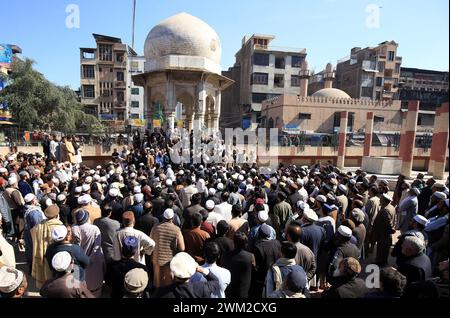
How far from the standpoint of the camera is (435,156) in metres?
16.1

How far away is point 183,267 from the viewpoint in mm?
2730

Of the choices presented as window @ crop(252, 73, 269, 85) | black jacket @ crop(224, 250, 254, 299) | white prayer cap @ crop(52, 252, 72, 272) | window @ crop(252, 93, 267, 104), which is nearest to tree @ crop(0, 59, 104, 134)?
window @ crop(252, 93, 267, 104)

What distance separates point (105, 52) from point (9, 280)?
46647 millimetres

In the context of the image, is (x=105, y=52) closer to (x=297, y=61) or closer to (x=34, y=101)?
(x=34, y=101)

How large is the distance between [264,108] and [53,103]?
25.7 m

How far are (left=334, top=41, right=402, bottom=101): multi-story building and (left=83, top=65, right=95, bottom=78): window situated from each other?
1552 inches

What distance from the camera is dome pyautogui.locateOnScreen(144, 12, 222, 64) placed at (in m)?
20.3

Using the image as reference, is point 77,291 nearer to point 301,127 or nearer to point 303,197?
point 303,197

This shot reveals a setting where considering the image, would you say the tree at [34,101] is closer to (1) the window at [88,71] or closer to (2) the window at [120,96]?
(1) the window at [88,71]

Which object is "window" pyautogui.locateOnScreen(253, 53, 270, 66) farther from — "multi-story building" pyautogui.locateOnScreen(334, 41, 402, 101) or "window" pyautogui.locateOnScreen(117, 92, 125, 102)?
"window" pyautogui.locateOnScreen(117, 92, 125, 102)

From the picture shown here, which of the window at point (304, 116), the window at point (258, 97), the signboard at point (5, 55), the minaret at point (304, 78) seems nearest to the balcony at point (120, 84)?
the signboard at point (5, 55)

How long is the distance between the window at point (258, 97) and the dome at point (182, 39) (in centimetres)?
2086

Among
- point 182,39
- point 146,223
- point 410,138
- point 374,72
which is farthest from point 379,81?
point 146,223
